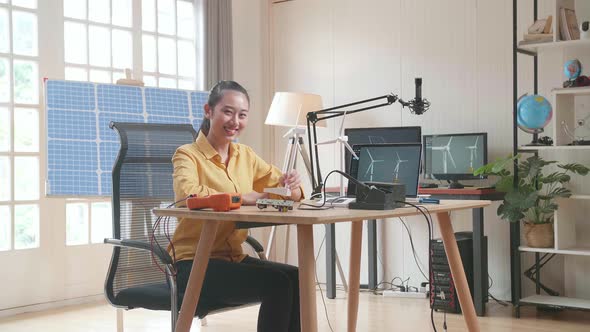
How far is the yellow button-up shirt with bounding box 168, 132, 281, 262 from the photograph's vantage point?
8.68 feet

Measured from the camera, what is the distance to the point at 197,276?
2.48 meters

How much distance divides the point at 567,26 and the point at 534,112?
507 mm

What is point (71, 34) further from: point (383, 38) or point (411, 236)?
point (411, 236)

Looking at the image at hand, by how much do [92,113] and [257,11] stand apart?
2204 mm

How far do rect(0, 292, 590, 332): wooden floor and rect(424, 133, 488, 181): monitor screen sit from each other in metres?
0.83

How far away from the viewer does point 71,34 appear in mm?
4836

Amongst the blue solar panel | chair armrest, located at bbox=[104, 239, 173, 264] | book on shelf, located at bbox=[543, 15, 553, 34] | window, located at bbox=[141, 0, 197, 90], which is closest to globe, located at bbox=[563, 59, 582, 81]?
book on shelf, located at bbox=[543, 15, 553, 34]

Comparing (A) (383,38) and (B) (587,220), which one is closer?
(B) (587,220)

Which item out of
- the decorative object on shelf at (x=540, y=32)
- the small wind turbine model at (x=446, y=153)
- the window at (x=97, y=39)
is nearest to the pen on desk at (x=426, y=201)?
the decorative object on shelf at (x=540, y=32)

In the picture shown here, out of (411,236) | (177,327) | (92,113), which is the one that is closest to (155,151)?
(177,327)

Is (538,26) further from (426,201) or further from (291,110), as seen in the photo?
(426,201)

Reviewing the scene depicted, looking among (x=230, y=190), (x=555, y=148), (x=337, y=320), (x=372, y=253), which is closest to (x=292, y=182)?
(x=230, y=190)

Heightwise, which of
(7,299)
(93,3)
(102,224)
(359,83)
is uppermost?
(93,3)

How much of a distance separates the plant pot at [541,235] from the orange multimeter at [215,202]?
2487mm
